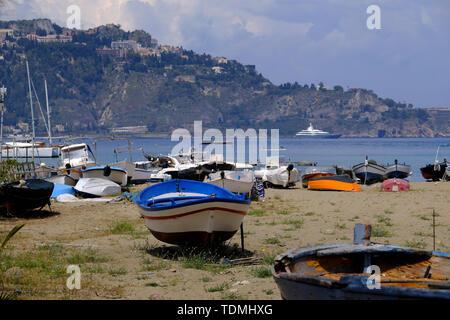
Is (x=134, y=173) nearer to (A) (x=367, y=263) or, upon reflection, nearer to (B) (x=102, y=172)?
(B) (x=102, y=172)

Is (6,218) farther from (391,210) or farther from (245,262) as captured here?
(391,210)

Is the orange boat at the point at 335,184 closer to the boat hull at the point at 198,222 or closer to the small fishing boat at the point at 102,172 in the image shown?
the small fishing boat at the point at 102,172

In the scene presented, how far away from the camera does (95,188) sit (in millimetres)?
22422

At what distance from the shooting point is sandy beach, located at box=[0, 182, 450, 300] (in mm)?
8422

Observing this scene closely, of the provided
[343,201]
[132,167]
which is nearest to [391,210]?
[343,201]

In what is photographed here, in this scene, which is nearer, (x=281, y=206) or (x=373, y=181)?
(x=281, y=206)

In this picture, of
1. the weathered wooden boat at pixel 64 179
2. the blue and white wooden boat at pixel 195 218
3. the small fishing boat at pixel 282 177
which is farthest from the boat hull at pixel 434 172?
the blue and white wooden boat at pixel 195 218

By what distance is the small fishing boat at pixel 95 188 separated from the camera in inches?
876

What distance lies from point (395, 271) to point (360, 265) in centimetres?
45

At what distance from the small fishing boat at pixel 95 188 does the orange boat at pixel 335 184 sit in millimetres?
9065

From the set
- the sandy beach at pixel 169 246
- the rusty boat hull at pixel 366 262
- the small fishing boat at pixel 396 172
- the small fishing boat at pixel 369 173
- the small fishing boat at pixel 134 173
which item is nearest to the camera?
the rusty boat hull at pixel 366 262

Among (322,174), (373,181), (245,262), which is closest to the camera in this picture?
(245,262)

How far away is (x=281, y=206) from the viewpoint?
65.1 ft
